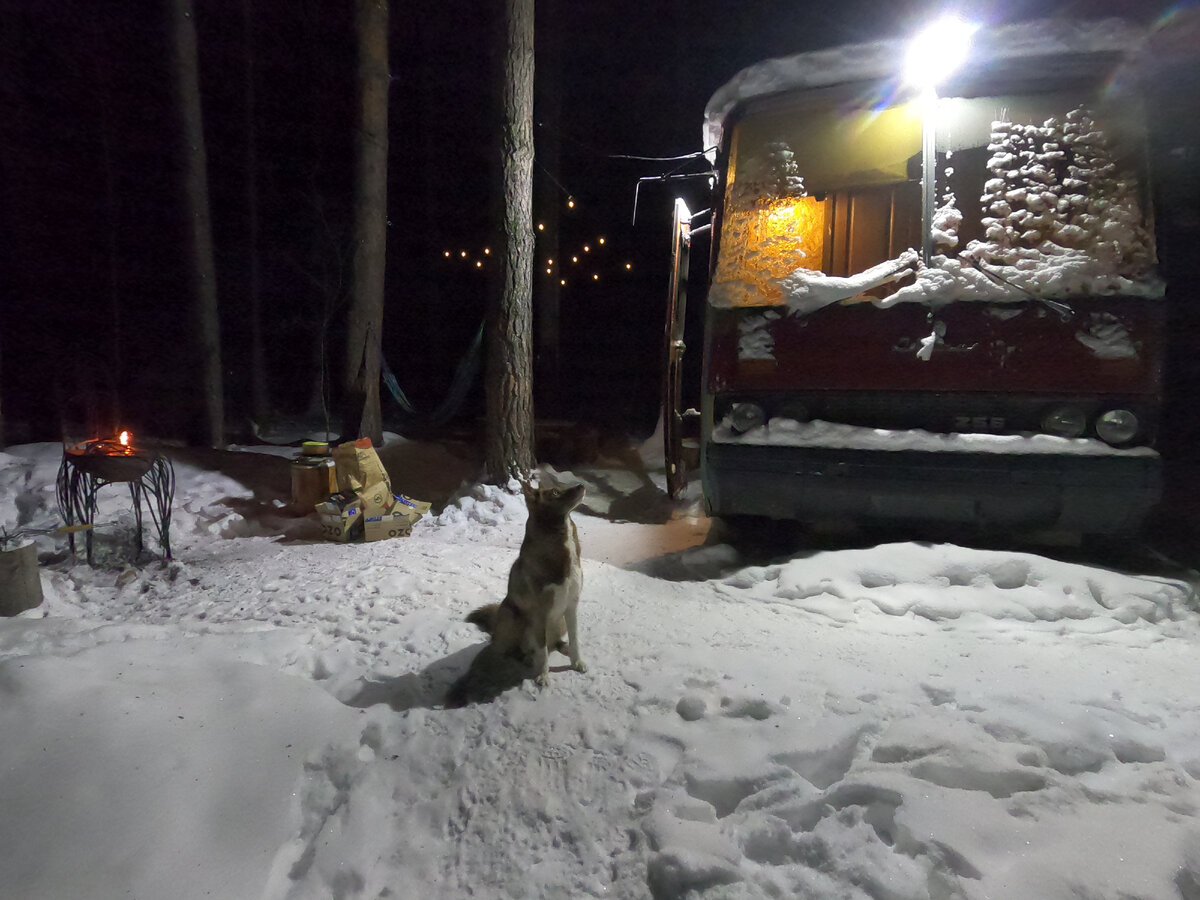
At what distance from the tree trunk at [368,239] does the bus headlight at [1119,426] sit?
7.67 meters

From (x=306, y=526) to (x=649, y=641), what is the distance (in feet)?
13.1

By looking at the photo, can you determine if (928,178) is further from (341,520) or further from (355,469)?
(341,520)

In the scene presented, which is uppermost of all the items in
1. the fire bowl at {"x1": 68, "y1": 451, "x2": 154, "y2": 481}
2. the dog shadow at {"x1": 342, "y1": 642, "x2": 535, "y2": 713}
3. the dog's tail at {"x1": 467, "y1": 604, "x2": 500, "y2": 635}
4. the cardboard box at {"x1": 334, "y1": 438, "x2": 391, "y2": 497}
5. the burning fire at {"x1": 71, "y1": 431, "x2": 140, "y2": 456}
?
the burning fire at {"x1": 71, "y1": 431, "x2": 140, "y2": 456}

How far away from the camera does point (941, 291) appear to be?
12.2 feet

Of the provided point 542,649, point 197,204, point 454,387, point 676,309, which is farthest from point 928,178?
point 454,387

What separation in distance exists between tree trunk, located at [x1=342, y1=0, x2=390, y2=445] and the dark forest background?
0.32m

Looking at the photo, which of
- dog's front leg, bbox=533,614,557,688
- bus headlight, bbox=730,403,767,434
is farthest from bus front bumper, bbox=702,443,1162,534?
dog's front leg, bbox=533,614,557,688

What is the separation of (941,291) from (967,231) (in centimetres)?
49

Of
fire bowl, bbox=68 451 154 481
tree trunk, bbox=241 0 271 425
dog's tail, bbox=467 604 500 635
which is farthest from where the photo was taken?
tree trunk, bbox=241 0 271 425

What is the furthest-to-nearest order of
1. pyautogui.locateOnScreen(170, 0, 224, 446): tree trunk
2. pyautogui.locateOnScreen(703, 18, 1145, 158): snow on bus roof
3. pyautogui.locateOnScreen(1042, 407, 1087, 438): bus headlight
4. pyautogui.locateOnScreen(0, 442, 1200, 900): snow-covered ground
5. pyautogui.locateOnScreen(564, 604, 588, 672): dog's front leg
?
pyautogui.locateOnScreen(170, 0, 224, 446): tree trunk
pyautogui.locateOnScreen(703, 18, 1145, 158): snow on bus roof
pyautogui.locateOnScreen(1042, 407, 1087, 438): bus headlight
pyautogui.locateOnScreen(564, 604, 588, 672): dog's front leg
pyautogui.locateOnScreen(0, 442, 1200, 900): snow-covered ground

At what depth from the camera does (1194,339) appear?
4184 millimetres

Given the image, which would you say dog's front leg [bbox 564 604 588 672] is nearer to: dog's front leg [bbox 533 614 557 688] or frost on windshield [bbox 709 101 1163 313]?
dog's front leg [bbox 533 614 557 688]

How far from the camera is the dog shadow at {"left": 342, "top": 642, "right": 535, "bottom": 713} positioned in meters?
2.69

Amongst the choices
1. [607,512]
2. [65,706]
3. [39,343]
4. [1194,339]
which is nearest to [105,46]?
[39,343]
